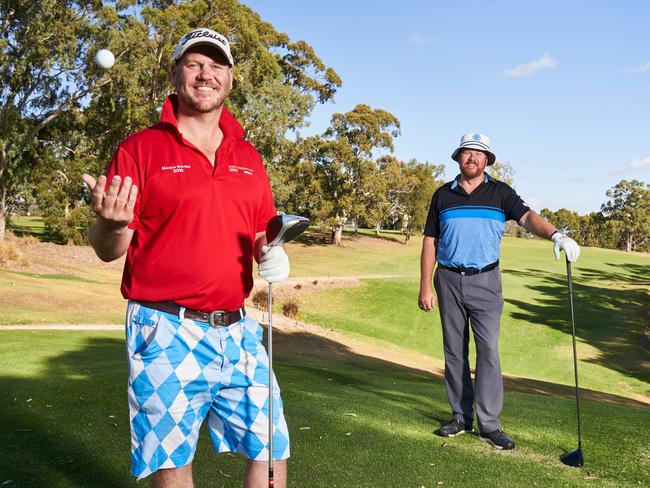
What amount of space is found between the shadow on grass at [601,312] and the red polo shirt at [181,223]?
860 inches

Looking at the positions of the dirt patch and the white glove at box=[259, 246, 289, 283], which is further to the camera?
the dirt patch

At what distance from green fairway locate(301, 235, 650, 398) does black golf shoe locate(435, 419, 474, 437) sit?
15.6 metres

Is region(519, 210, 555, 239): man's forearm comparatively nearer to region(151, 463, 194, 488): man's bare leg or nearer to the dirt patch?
region(151, 463, 194, 488): man's bare leg

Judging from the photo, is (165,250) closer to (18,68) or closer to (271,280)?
(271,280)

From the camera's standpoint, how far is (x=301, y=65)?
50.2 metres

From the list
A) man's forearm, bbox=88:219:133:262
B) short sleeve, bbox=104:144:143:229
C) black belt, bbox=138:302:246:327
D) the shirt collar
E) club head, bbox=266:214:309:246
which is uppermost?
the shirt collar

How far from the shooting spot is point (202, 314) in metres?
2.68

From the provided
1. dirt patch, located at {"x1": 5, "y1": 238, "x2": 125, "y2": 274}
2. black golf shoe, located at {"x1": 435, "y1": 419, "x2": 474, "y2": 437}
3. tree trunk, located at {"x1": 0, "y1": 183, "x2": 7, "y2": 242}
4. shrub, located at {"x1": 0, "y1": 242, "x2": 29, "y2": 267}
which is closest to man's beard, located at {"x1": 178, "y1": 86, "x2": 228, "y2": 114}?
black golf shoe, located at {"x1": 435, "y1": 419, "x2": 474, "y2": 437}

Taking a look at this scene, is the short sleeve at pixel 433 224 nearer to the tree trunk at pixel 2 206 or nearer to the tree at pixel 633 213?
the tree trunk at pixel 2 206

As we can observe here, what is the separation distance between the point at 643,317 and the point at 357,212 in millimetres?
22960

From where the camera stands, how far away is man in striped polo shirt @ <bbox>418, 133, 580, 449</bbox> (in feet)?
18.0

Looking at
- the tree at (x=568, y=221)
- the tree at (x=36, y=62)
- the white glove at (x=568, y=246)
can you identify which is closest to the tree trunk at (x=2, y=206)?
the tree at (x=36, y=62)

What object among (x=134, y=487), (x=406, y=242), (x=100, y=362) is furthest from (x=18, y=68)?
(x=406, y=242)

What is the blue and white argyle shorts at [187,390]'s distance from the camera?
2578 mm
